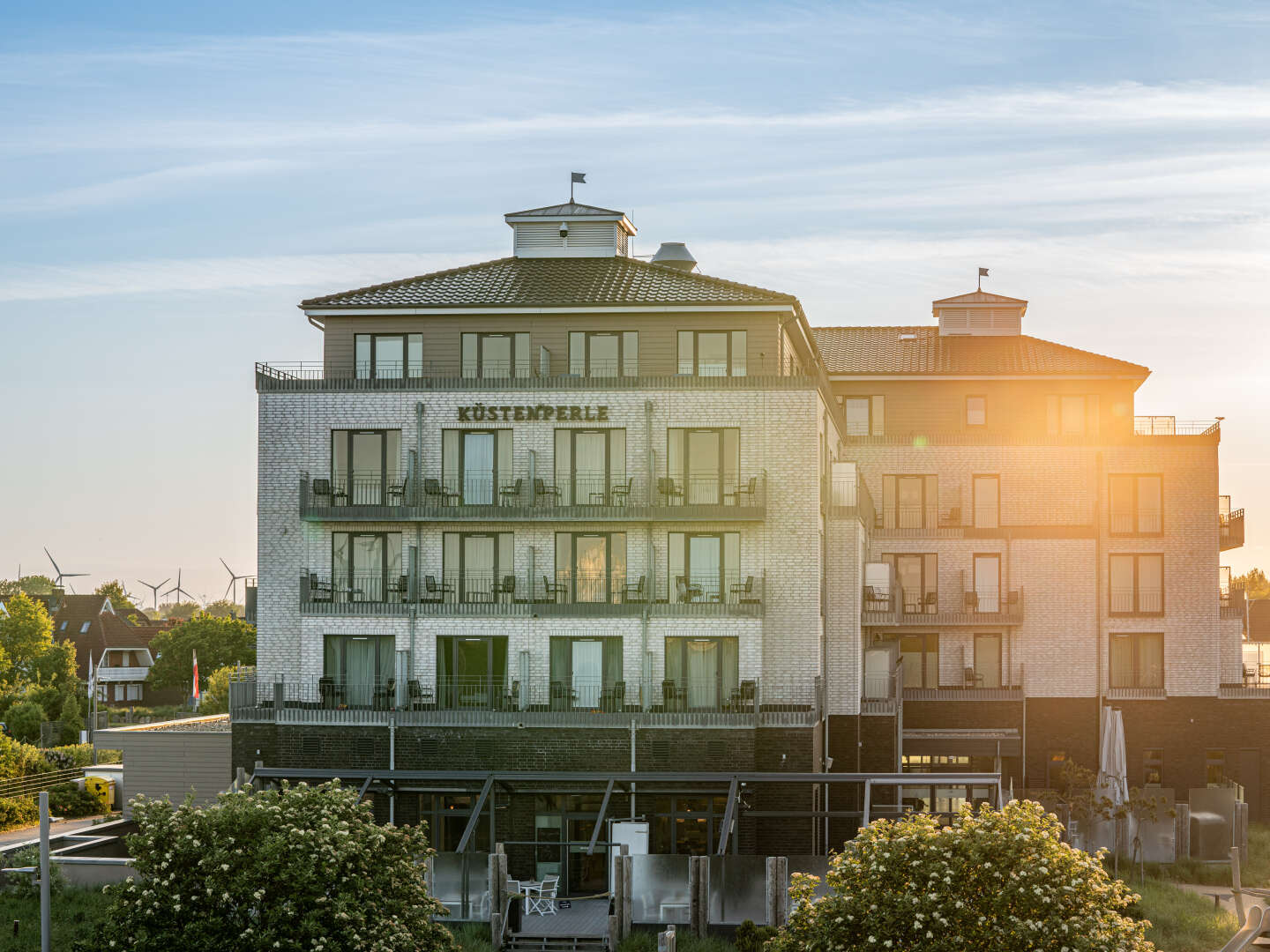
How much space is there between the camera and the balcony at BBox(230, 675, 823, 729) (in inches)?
1817

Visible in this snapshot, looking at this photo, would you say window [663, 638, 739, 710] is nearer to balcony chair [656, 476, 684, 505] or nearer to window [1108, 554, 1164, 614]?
balcony chair [656, 476, 684, 505]

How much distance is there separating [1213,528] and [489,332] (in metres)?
32.0

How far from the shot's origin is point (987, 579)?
64750 millimetres

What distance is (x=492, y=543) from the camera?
48750 mm

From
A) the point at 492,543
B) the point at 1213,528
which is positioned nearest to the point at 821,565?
the point at 492,543

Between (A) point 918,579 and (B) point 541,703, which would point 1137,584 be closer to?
(A) point 918,579

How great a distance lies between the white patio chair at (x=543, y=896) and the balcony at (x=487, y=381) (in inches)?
595

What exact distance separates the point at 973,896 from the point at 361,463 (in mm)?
28499

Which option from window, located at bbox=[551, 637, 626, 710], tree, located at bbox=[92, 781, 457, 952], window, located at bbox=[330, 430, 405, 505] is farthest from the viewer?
window, located at bbox=[330, 430, 405, 505]

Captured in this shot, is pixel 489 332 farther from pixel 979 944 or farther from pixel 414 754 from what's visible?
pixel 979 944

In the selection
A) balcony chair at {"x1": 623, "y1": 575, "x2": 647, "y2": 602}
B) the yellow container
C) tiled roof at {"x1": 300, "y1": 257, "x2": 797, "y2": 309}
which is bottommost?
the yellow container

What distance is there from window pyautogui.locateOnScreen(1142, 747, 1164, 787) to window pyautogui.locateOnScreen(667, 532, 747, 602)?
24060mm

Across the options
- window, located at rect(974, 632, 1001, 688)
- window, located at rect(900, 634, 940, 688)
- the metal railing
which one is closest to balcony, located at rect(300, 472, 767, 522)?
the metal railing

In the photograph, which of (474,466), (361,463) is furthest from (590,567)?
(361,463)
